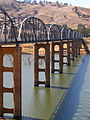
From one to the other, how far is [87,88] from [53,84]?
198 inches

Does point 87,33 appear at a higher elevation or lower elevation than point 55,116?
higher

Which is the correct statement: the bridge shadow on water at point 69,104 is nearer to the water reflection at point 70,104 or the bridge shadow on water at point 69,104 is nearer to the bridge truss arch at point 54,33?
the water reflection at point 70,104

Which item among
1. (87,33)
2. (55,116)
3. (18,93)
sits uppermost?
(87,33)

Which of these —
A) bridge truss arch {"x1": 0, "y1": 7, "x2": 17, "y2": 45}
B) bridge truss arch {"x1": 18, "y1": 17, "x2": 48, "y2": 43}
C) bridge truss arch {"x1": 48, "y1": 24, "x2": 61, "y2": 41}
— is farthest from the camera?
bridge truss arch {"x1": 48, "y1": 24, "x2": 61, "y2": 41}

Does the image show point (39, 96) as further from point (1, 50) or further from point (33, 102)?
point (1, 50)

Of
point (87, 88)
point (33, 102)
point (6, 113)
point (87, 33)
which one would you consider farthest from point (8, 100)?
point (87, 33)

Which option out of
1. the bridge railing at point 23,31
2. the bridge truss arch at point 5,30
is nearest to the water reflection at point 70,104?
the bridge railing at point 23,31

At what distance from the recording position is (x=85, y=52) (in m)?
97.0

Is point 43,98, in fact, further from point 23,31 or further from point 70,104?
point 23,31

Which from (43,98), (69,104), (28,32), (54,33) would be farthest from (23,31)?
(54,33)

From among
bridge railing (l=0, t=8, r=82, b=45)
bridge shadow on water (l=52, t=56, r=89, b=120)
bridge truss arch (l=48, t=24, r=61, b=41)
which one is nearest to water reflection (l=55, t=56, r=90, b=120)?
bridge shadow on water (l=52, t=56, r=89, b=120)

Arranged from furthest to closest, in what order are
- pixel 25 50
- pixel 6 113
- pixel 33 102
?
pixel 25 50 < pixel 33 102 < pixel 6 113

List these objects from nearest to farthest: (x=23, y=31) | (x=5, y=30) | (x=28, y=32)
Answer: (x=5, y=30) → (x=23, y=31) → (x=28, y=32)

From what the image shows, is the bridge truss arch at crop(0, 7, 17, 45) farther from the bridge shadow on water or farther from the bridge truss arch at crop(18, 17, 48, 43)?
the bridge shadow on water
